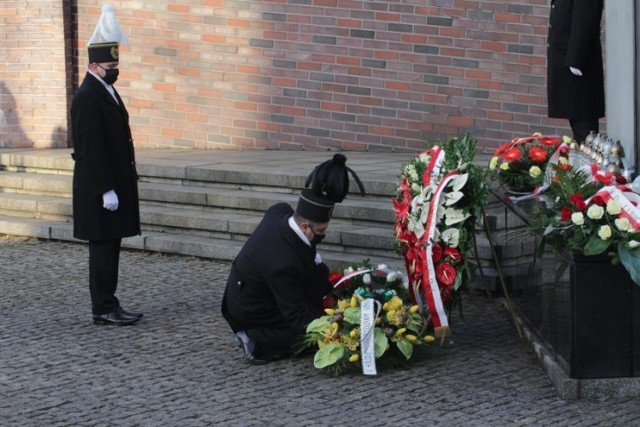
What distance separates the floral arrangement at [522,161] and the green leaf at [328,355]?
1813 mm

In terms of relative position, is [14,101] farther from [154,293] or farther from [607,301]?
[607,301]

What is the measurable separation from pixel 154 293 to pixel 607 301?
140 inches

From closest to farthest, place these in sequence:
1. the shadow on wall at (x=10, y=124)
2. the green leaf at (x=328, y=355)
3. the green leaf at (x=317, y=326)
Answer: the green leaf at (x=328, y=355)
the green leaf at (x=317, y=326)
the shadow on wall at (x=10, y=124)

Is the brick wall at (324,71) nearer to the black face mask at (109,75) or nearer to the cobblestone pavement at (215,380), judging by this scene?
the cobblestone pavement at (215,380)

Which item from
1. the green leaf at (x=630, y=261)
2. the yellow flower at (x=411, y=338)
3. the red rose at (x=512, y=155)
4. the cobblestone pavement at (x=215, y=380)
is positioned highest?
the red rose at (x=512, y=155)

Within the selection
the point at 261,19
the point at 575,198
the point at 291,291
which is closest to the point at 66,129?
the point at 261,19

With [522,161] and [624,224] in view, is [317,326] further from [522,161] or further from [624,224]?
[522,161]

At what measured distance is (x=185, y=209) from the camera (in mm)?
10539

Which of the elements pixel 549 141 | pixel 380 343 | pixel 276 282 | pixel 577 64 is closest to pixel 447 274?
pixel 380 343

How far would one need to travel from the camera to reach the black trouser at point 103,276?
25.8 feet

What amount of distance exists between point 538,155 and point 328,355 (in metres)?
2.04

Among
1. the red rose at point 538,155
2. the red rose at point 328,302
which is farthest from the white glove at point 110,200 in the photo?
the red rose at point 538,155

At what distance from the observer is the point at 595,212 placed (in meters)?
6.20

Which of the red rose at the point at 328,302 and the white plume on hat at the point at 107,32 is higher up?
the white plume on hat at the point at 107,32
